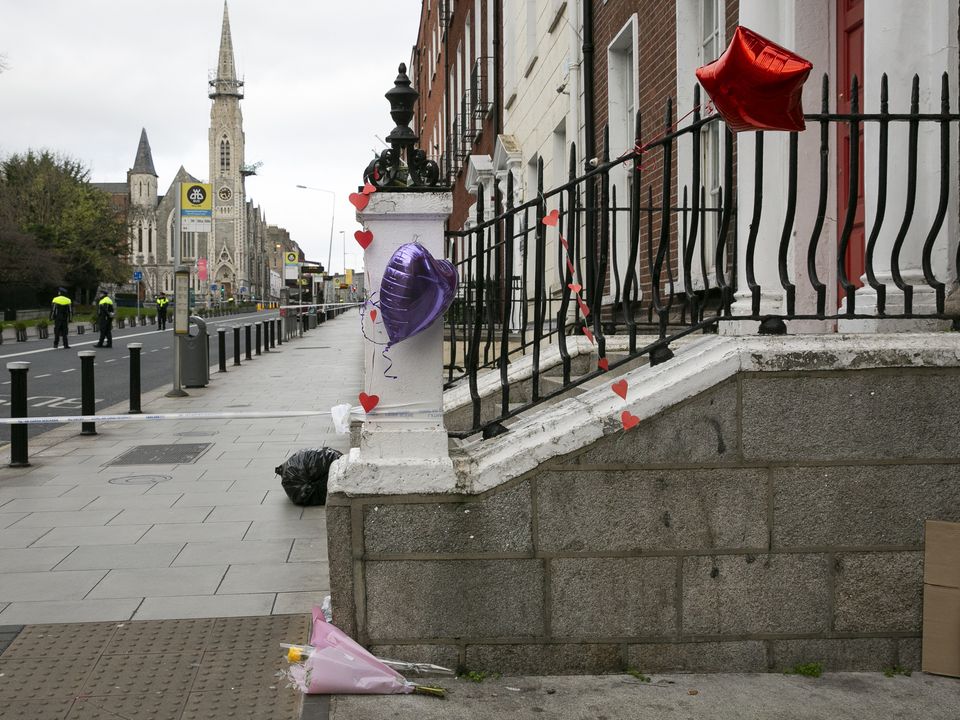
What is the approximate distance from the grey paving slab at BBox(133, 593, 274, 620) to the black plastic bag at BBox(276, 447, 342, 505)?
2381mm

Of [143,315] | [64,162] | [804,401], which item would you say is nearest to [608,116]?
[804,401]

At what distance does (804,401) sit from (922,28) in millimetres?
2091

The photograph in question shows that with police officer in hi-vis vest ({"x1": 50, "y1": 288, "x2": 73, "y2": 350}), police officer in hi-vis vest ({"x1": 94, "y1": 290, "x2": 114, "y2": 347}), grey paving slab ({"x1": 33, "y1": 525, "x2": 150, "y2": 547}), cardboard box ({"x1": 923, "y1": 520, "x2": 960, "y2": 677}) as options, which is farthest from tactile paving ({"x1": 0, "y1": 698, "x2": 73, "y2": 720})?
police officer in hi-vis vest ({"x1": 50, "y1": 288, "x2": 73, "y2": 350})

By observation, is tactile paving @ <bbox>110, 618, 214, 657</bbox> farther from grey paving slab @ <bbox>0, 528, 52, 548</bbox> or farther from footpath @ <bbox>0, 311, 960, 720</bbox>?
grey paving slab @ <bbox>0, 528, 52, 548</bbox>

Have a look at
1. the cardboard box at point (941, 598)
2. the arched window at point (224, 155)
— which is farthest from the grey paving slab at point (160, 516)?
the arched window at point (224, 155)

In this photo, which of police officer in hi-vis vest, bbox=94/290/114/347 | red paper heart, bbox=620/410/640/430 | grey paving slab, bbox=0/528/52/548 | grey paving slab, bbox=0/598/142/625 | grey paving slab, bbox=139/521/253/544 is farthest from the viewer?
police officer in hi-vis vest, bbox=94/290/114/347

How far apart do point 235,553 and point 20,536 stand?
5.26 feet

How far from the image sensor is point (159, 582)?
5.46 m

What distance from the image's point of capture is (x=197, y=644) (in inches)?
173

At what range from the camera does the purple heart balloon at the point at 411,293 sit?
4102mm

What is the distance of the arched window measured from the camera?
15638cm

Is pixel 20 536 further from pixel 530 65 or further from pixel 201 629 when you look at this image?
pixel 530 65

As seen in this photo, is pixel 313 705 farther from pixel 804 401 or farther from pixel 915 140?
pixel 915 140

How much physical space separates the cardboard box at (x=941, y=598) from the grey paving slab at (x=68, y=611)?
348 centimetres
